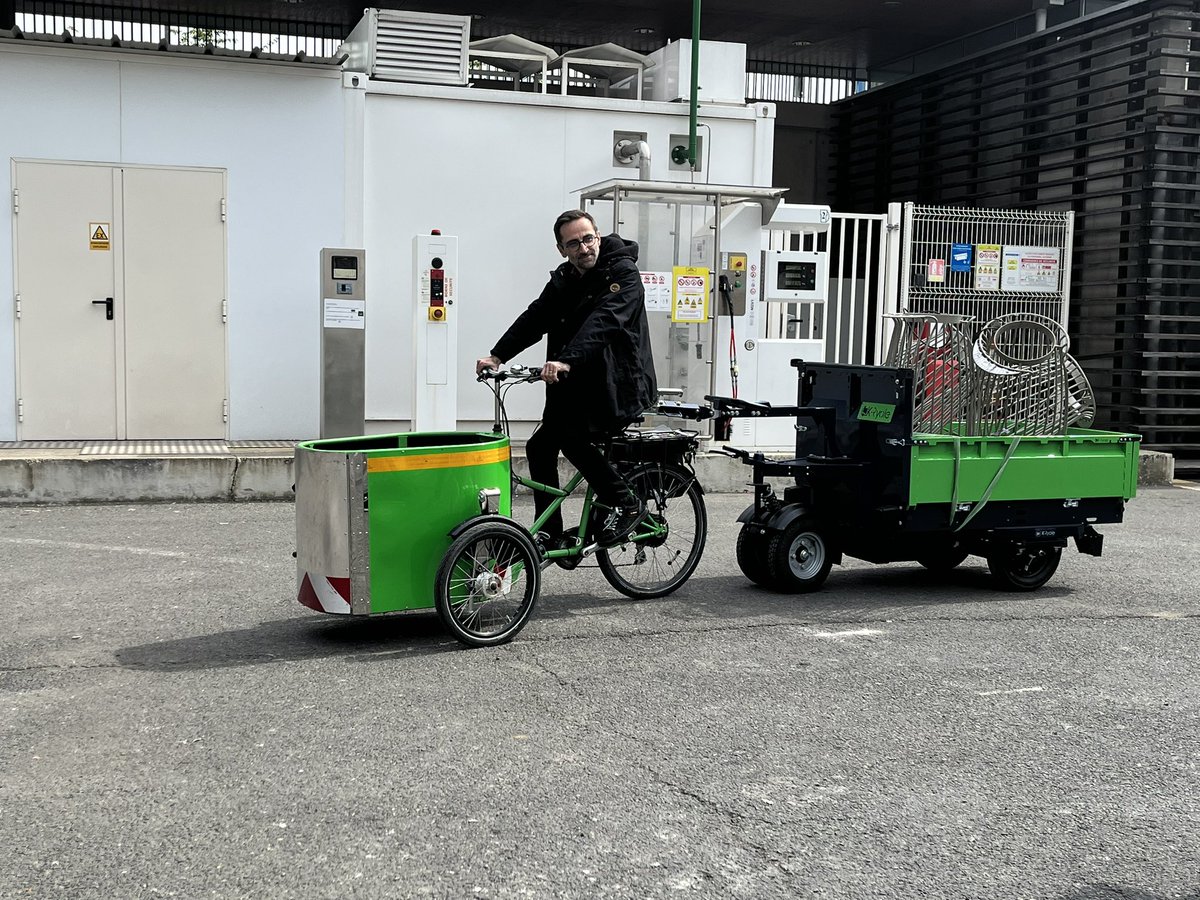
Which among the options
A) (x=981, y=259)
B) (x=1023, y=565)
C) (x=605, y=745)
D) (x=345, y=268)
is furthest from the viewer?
(x=981, y=259)

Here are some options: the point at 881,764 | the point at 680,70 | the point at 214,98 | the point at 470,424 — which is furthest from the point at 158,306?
the point at 881,764

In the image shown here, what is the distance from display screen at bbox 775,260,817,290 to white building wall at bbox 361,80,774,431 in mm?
1535

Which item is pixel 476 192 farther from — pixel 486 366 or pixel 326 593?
pixel 326 593

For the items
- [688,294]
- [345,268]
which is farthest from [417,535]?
[688,294]

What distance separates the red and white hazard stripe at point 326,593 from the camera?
590 cm

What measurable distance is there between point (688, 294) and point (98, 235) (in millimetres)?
5424

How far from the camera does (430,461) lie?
599 centimetres

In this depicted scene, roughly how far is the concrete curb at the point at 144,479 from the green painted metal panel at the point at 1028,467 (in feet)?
12.3

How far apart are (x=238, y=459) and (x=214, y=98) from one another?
371 centimetres

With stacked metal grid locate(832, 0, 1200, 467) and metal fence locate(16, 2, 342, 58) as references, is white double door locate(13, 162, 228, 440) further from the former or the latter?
stacked metal grid locate(832, 0, 1200, 467)

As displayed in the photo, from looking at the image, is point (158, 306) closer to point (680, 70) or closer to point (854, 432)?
point (680, 70)

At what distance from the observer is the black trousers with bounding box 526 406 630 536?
21.9 ft

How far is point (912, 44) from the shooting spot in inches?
752

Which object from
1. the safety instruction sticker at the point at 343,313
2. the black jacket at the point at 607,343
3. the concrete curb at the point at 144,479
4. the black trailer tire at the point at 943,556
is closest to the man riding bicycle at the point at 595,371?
the black jacket at the point at 607,343
